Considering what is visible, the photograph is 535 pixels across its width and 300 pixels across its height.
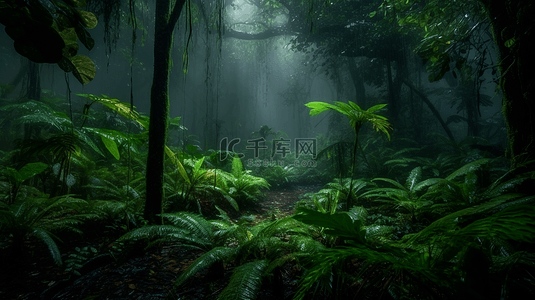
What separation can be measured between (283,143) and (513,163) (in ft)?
33.1

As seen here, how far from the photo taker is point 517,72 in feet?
6.53

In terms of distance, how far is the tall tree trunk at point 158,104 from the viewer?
7.70 ft

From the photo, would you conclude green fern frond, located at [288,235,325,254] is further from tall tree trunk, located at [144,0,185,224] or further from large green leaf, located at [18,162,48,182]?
large green leaf, located at [18,162,48,182]

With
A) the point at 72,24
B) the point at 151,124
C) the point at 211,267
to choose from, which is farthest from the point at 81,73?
the point at 211,267

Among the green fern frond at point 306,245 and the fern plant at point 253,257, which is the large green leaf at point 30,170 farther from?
the green fern frond at point 306,245

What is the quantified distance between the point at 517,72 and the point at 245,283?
3.01 metres

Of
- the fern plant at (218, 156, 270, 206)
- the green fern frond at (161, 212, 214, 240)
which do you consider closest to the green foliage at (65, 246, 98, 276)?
the green fern frond at (161, 212, 214, 240)

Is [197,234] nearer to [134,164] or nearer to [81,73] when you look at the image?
[81,73]

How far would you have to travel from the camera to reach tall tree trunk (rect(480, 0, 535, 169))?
5.69ft

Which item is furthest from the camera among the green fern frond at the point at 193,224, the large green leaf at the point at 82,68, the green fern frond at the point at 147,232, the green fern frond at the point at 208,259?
the green fern frond at the point at 193,224

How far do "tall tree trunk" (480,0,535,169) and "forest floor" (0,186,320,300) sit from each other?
243 centimetres

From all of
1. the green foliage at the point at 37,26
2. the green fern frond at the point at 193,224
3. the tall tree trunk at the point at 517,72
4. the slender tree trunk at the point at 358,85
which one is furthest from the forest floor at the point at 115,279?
the slender tree trunk at the point at 358,85

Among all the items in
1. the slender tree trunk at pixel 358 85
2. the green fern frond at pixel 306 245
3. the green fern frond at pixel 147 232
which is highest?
the slender tree trunk at pixel 358 85

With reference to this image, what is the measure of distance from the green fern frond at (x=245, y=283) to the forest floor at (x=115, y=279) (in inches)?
8.5
